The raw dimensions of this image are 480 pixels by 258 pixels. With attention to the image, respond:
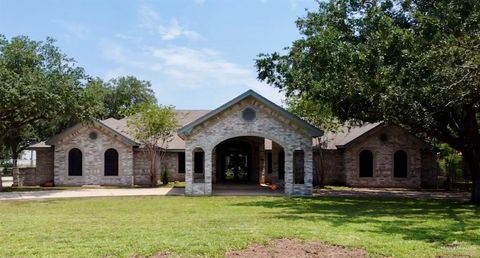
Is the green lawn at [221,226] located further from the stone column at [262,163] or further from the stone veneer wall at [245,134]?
the stone column at [262,163]

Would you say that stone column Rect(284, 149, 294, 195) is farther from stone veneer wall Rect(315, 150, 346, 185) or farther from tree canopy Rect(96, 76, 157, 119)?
tree canopy Rect(96, 76, 157, 119)

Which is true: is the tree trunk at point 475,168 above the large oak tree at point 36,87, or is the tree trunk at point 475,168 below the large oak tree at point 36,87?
below

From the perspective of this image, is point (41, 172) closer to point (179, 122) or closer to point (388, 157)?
point (179, 122)

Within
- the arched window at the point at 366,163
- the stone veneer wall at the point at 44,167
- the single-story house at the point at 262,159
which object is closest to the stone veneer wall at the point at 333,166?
the single-story house at the point at 262,159

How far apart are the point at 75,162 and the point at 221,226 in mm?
22388

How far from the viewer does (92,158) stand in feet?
109

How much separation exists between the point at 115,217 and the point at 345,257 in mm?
8372

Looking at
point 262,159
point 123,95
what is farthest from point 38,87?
point 123,95

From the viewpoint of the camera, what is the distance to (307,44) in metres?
22.0

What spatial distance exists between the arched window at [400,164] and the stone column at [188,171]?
1412 cm

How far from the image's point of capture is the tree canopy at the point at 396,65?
16.2 m

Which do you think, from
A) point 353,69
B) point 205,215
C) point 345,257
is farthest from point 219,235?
point 353,69

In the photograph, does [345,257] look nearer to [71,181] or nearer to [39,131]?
[71,181]

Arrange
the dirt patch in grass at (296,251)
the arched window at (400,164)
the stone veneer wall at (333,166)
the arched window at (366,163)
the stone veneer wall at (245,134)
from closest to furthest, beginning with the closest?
the dirt patch in grass at (296,251), the stone veneer wall at (245,134), the arched window at (400,164), the arched window at (366,163), the stone veneer wall at (333,166)
